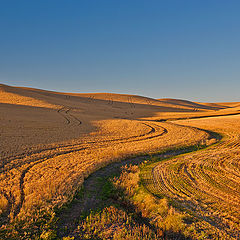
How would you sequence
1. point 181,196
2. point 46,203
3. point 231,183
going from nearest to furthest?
point 46,203, point 181,196, point 231,183

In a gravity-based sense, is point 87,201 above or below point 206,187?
below

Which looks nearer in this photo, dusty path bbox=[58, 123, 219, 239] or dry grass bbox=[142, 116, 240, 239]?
dry grass bbox=[142, 116, 240, 239]

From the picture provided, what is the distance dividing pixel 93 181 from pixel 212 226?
7.02 m

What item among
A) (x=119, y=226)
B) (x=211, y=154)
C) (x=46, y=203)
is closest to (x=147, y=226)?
(x=119, y=226)

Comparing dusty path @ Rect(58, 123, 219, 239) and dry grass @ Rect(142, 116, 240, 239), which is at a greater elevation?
dry grass @ Rect(142, 116, 240, 239)

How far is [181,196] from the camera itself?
878 centimetres

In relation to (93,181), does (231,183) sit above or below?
above

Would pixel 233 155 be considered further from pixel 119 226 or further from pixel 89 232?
pixel 89 232

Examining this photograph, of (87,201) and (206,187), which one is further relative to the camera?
(206,187)

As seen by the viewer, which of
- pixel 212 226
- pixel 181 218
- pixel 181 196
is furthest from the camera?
pixel 181 196

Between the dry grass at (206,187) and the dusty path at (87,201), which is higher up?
the dry grass at (206,187)

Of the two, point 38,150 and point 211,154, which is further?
point 38,150

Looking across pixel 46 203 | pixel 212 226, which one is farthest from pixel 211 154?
pixel 46 203

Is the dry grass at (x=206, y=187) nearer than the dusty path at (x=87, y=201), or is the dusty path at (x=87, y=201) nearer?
the dry grass at (x=206, y=187)
